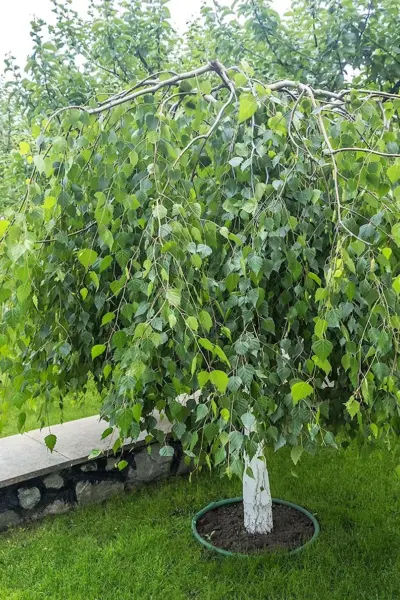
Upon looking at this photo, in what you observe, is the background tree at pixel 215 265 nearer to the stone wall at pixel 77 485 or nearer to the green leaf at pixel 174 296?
the green leaf at pixel 174 296

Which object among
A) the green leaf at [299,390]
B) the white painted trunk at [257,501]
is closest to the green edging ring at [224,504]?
the white painted trunk at [257,501]

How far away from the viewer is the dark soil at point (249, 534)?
2771 millimetres

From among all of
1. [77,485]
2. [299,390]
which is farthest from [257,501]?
[299,390]

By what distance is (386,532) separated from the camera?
2928 millimetres

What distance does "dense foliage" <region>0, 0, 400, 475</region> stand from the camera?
138cm

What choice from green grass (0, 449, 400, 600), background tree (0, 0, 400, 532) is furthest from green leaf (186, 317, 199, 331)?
green grass (0, 449, 400, 600)

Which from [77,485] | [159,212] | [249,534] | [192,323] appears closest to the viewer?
[192,323]

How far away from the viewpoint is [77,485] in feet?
10.4

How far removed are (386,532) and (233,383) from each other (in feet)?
6.85

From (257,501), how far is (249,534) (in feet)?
0.62

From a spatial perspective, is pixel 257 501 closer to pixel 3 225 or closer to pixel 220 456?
pixel 220 456

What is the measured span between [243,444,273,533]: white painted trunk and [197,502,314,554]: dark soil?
44 millimetres

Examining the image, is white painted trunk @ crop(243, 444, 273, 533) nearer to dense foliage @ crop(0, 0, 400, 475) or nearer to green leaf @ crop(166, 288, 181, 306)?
dense foliage @ crop(0, 0, 400, 475)

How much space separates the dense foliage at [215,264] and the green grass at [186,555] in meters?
1.06
